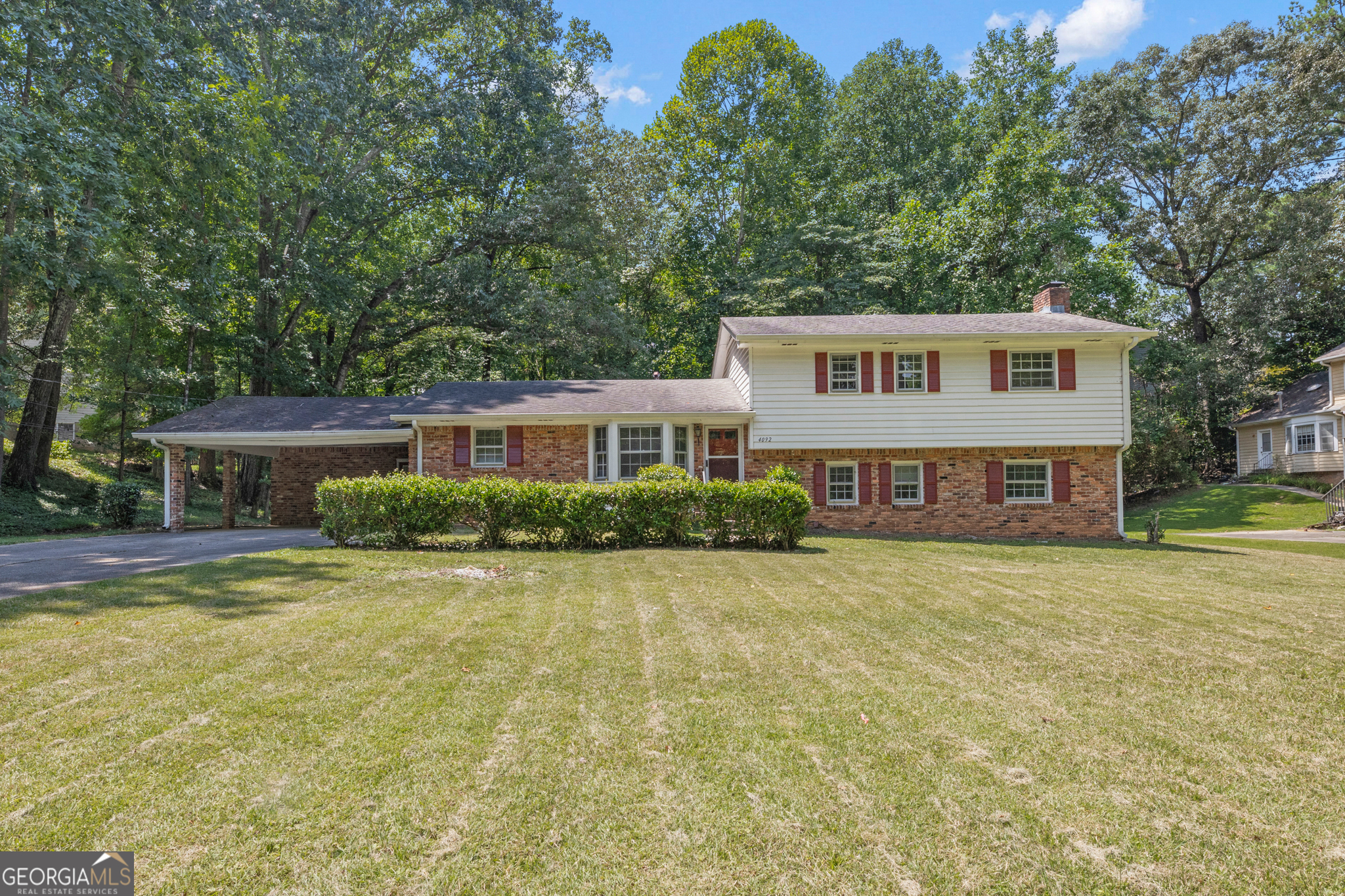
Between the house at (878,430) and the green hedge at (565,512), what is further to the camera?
the house at (878,430)

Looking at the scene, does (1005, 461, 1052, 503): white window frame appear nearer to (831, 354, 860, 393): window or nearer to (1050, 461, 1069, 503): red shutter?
(1050, 461, 1069, 503): red shutter

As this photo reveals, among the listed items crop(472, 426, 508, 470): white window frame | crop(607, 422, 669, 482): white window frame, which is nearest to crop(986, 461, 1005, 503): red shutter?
crop(607, 422, 669, 482): white window frame

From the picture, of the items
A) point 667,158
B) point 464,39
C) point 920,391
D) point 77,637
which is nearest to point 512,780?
point 77,637

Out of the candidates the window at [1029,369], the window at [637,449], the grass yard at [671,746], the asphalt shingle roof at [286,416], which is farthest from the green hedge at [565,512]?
the window at [1029,369]

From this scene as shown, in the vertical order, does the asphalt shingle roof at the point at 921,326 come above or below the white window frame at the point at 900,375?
above

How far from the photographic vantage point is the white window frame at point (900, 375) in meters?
16.4

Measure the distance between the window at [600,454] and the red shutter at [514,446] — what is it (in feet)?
5.94

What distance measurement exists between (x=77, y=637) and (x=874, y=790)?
5721 millimetres

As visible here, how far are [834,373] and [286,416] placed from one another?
14.2 meters

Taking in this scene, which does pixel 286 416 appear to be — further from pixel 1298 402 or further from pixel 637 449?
pixel 1298 402

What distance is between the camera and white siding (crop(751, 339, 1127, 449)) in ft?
53.3

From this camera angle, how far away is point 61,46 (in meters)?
15.7

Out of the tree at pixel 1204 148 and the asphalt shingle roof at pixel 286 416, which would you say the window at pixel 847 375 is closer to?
the asphalt shingle roof at pixel 286 416

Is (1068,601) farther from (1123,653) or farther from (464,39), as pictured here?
(464,39)
